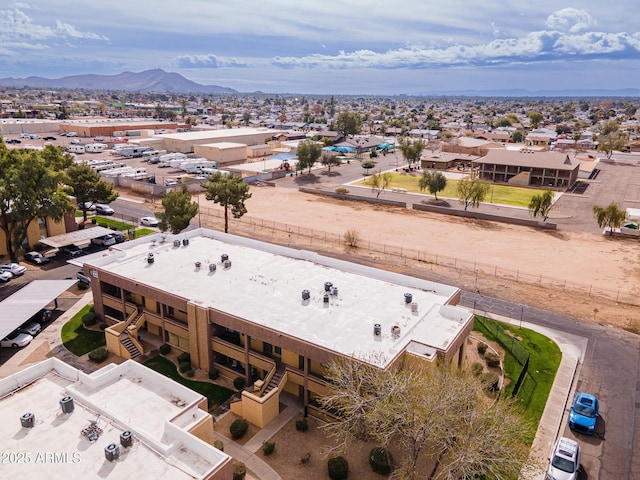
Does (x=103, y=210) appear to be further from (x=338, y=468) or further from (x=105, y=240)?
(x=338, y=468)

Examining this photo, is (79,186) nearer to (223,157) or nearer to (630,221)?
(223,157)

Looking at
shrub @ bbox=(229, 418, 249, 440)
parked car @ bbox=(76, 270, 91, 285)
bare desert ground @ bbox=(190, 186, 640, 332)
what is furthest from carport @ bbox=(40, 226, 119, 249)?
shrub @ bbox=(229, 418, 249, 440)

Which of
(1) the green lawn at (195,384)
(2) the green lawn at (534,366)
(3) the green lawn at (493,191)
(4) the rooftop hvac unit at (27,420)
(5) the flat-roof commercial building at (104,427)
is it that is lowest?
(1) the green lawn at (195,384)

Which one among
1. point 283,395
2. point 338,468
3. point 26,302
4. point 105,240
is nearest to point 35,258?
point 105,240

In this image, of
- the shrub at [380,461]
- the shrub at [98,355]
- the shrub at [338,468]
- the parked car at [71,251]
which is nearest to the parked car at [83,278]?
the parked car at [71,251]

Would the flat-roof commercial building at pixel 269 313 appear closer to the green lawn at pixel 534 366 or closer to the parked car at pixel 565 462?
the green lawn at pixel 534 366

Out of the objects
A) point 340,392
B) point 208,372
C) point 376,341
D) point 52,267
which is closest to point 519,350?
point 376,341
